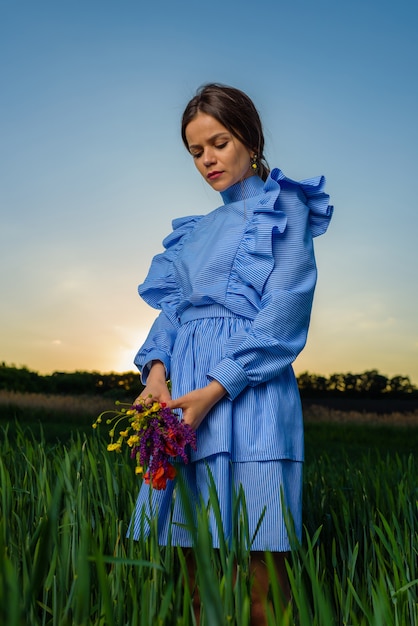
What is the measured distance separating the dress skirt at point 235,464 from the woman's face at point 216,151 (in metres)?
0.40

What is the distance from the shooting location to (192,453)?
170 centimetres

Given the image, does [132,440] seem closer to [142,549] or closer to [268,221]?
[142,549]

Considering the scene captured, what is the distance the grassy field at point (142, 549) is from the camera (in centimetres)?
86

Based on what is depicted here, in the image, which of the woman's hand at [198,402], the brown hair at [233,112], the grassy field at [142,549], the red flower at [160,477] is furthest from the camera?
the brown hair at [233,112]

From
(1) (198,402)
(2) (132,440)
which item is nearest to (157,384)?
(1) (198,402)

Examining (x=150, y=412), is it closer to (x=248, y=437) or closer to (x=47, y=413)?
(x=248, y=437)

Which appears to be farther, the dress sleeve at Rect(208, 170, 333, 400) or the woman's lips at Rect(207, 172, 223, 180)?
the woman's lips at Rect(207, 172, 223, 180)

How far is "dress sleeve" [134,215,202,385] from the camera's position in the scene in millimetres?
1938

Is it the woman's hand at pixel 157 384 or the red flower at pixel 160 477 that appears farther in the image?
the woman's hand at pixel 157 384

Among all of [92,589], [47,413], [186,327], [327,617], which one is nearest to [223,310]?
[186,327]

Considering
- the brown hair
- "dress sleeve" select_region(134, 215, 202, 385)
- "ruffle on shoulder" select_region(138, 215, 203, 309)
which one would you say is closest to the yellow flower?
"dress sleeve" select_region(134, 215, 202, 385)

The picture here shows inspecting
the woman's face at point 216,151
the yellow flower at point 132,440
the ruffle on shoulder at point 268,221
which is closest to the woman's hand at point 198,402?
the yellow flower at point 132,440

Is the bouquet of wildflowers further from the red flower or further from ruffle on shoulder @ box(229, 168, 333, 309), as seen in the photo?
ruffle on shoulder @ box(229, 168, 333, 309)

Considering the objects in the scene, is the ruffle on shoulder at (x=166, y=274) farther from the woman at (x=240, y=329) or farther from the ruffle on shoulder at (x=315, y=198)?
the ruffle on shoulder at (x=315, y=198)
